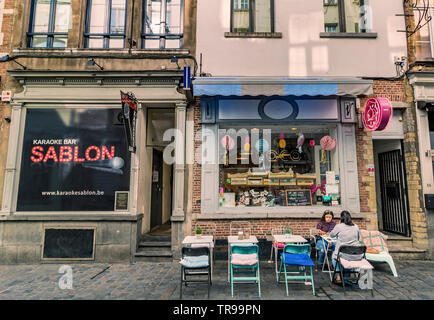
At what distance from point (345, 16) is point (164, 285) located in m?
9.05

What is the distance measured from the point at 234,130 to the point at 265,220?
2746 millimetres

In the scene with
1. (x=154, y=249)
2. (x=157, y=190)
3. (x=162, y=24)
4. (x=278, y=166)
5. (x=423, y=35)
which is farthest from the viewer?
(x=157, y=190)

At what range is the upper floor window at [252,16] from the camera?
7.64 meters

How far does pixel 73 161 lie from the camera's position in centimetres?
688

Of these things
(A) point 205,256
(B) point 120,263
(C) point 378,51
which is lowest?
(B) point 120,263

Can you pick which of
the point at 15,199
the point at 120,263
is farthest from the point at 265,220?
the point at 15,199

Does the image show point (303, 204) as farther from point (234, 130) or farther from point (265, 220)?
point (234, 130)

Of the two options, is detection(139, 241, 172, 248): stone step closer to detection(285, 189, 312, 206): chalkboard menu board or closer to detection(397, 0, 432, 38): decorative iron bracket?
detection(285, 189, 312, 206): chalkboard menu board

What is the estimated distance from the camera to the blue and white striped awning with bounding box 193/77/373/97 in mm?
6297

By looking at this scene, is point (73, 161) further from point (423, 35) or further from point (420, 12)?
point (420, 12)

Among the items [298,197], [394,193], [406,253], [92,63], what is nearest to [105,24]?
[92,63]

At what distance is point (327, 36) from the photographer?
24.0ft

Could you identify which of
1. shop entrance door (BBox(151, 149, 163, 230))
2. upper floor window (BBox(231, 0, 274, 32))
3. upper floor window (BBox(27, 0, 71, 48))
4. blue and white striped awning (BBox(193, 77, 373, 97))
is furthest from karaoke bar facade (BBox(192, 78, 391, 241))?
upper floor window (BBox(27, 0, 71, 48))
